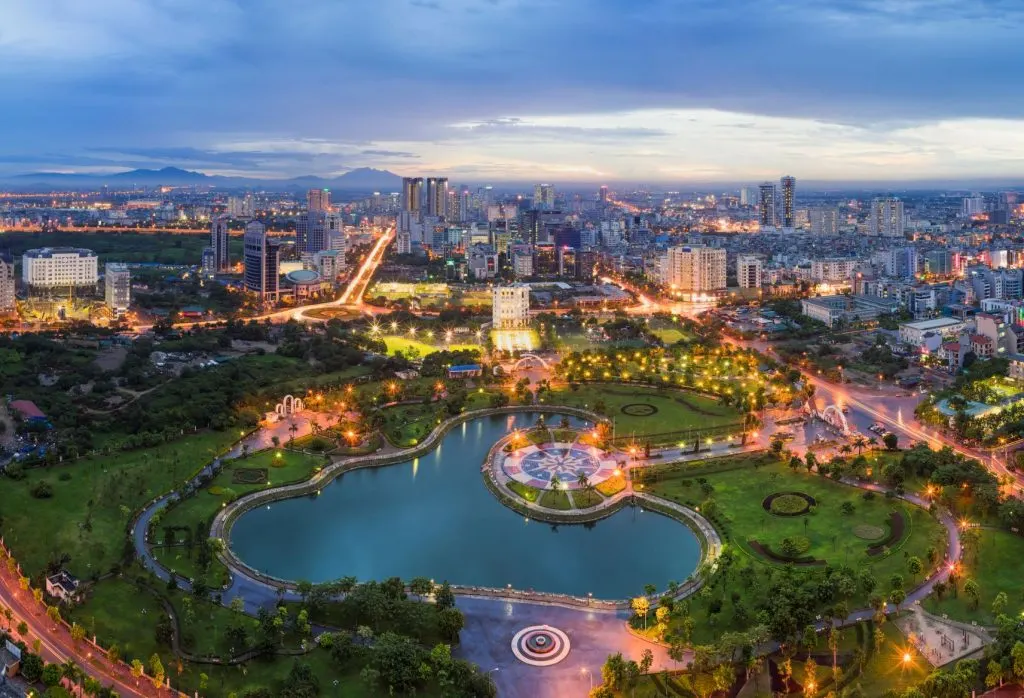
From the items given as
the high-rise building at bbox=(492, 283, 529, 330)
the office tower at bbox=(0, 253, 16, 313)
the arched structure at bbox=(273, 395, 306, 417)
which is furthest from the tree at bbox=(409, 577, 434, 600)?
the office tower at bbox=(0, 253, 16, 313)

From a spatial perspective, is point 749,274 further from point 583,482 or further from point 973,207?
point 973,207

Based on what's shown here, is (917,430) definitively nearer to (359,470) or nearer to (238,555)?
(359,470)

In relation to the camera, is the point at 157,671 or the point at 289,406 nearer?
the point at 157,671

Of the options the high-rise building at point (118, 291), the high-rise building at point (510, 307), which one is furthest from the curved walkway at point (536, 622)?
the high-rise building at point (118, 291)

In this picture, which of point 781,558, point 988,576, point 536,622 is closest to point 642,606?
point 536,622

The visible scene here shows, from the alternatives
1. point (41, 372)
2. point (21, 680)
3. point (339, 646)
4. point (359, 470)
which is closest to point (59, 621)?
point (21, 680)

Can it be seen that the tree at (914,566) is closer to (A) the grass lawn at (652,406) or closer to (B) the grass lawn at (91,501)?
(A) the grass lawn at (652,406)
